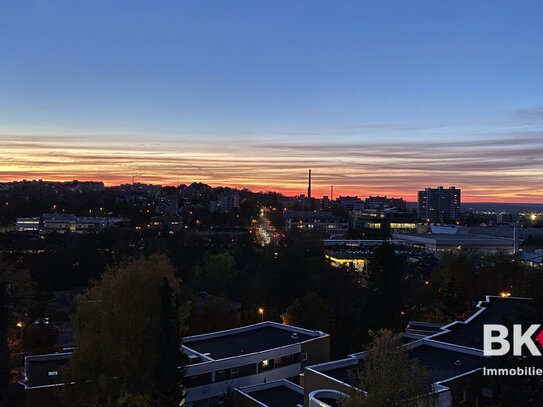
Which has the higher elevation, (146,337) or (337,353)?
(146,337)

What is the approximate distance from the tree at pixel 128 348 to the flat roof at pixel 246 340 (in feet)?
14.0

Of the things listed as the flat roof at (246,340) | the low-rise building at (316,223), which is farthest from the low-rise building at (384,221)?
the flat roof at (246,340)

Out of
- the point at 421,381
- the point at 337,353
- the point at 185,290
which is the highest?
the point at 421,381

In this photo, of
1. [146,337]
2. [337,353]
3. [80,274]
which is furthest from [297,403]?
[80,274]

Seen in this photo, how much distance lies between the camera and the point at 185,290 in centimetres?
2588

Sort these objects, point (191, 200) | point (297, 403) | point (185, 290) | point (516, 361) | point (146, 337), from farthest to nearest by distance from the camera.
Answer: point (191, 200) < point (185, 290) < point (297, 403) < point (146, 337) < point (516, 361)

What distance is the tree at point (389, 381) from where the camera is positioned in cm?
775

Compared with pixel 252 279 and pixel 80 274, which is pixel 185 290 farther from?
pixel 80 274

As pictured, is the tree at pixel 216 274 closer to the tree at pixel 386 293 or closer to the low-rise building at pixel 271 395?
the tree at pixel 386 293

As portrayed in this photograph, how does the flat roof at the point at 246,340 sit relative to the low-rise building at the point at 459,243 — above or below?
below

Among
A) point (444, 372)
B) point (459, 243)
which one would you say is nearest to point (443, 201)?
point (459, 243)

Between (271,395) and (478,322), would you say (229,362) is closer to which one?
(271,395)

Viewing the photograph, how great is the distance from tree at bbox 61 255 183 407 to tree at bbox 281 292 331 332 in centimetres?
912

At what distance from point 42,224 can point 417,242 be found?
51.7 metres
